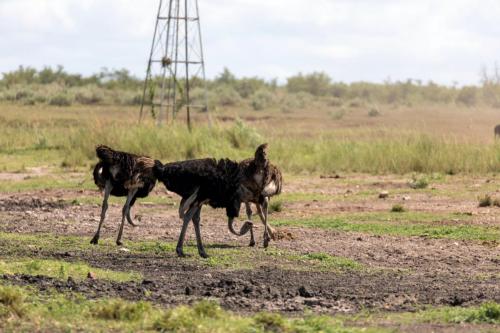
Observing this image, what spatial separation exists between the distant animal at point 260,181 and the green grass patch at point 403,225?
7.15 feet

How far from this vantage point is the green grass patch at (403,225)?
1545 centimetres

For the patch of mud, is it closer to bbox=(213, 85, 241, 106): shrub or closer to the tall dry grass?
the tall dry grass

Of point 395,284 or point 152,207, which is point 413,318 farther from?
point 152,207

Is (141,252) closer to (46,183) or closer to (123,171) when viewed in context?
(123,171)

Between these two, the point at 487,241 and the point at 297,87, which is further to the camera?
the point at 297,87

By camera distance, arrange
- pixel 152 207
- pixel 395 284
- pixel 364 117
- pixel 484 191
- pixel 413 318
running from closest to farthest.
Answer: pixel 413 318 → pixel 395 284 → pixel 152 207 → pixel 484 191 → pixel 364 117

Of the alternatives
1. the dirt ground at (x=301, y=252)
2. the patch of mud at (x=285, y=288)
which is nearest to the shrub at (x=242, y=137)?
the dirt ground at (x=301, y=252)

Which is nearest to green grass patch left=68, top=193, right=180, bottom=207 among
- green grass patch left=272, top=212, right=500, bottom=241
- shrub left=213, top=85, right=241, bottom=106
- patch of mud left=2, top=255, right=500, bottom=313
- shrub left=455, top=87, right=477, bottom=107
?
green grass patch left=272, top=212, right=500, bottom=241

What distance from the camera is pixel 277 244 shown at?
562 inches

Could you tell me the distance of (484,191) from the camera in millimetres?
20719

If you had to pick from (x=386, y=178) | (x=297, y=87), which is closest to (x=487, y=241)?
(x=386, y=178)

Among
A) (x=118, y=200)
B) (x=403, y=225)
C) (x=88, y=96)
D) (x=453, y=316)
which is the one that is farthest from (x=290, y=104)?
(x=453, y=316)

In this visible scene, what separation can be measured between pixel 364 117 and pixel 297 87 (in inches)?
1043

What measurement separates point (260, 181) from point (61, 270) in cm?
326
